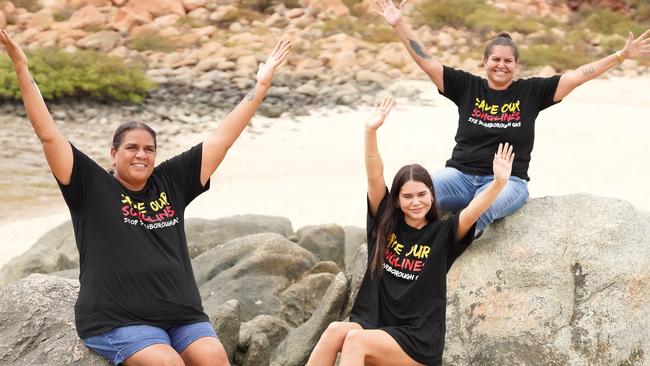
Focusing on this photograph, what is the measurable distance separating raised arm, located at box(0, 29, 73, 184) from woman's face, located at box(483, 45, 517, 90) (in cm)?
298

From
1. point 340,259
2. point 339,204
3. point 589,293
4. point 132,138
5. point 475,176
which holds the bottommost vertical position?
point 339,204

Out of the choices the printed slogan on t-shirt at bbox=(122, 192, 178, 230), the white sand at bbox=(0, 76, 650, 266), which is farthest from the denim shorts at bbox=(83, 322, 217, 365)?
the white sand at bbox=(0, 76, 650, 266)

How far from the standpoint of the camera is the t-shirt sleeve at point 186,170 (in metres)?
5.39

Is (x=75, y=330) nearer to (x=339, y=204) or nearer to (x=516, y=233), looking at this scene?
(x=516, y=233)

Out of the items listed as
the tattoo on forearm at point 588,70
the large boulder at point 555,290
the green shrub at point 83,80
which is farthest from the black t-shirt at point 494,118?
the green shrub at point 83,80

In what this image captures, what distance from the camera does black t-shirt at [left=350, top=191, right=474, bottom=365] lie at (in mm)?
5520

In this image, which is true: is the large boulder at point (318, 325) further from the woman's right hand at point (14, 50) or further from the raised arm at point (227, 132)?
the woman's right hand at point (14, 50)

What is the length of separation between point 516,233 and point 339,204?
10.6m

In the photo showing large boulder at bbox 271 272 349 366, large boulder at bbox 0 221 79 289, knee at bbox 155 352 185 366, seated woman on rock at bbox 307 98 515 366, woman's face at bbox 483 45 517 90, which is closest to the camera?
knee at bbox 155 352 185 366

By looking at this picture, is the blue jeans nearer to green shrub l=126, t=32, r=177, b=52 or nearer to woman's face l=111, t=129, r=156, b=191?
woman's face l=111, t=129, r=156, b=191

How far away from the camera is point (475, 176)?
6.72 m

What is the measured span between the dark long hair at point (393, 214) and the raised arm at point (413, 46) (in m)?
1.27

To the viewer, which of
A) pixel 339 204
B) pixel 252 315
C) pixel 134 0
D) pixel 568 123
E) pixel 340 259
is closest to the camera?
pixel 252 315

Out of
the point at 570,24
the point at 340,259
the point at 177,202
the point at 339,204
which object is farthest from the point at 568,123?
the point at 177,202
